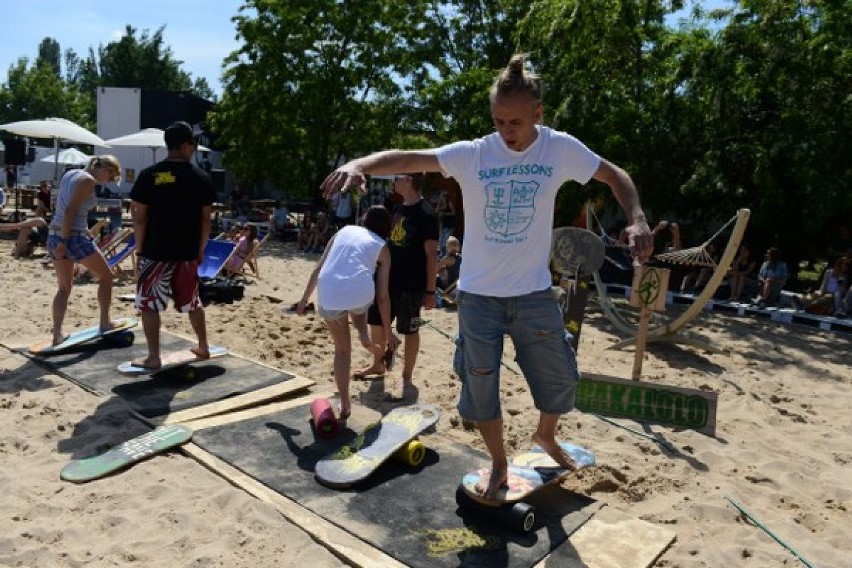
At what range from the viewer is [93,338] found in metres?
6.28

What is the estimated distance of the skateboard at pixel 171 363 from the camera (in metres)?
5.34

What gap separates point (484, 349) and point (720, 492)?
2.05 metres

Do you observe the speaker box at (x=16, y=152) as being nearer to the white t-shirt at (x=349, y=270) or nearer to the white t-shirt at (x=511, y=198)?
the white t-shirt at (x=349, y=270)

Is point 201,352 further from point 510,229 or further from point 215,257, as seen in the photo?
point 215,257

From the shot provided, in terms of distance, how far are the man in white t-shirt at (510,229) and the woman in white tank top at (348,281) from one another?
1.45m

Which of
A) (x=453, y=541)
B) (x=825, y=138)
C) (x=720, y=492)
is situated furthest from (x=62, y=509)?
(x=825, y=138)

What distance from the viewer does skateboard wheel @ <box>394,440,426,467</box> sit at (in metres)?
4.08

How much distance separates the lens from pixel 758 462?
15.5 feet

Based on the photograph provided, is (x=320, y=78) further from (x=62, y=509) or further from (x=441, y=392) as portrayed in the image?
(x=62, y=509)

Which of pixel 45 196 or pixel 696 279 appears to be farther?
pixel 45 196

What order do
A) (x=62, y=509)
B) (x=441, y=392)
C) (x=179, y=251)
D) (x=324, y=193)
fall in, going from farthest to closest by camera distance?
1. (x=441, y=392)
2. (x=179, y=251)
3. (x=62, y=509)
4. (x=324, y=193)

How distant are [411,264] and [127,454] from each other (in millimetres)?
2486

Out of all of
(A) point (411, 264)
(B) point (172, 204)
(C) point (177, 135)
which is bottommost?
(A) point (411, 264)

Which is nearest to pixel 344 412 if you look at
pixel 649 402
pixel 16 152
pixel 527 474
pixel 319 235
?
pixel 527 474
